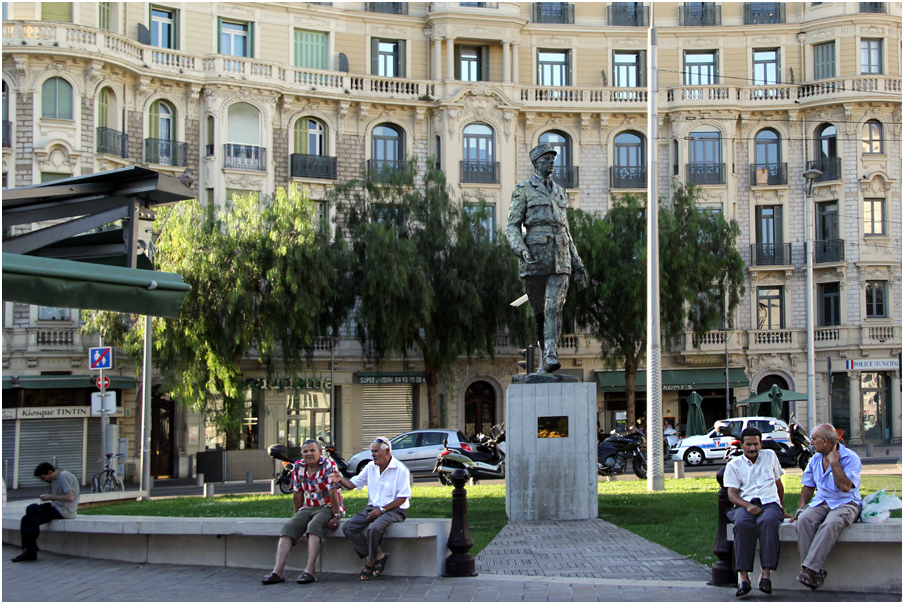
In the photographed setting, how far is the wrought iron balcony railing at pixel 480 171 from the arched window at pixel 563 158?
2.63m

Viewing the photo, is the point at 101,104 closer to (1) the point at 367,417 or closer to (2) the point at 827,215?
(1) the point at 367,417

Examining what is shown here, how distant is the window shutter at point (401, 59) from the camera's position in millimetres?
43625

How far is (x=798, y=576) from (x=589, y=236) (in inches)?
1133

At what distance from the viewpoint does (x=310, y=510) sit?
10.2 meters

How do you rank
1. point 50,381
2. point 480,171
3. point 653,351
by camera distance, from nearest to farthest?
point 653,351, point 50,381, point 480,171

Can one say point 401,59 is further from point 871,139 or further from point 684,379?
point 871,139

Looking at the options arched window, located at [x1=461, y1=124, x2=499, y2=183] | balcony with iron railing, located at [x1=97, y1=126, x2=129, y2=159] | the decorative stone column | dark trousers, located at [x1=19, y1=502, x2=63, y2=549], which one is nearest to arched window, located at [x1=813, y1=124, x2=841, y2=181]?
the decorative stone column

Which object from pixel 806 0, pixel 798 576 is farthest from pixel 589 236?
pixel 798 576

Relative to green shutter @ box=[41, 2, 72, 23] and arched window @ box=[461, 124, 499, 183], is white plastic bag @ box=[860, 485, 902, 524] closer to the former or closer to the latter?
green shutter @ box=[41, 2, 72, 23]

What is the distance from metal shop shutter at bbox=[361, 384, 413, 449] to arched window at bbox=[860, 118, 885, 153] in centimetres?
2163

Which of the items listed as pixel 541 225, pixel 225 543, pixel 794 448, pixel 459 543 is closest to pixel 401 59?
pixel 794 448

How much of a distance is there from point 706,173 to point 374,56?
14.8m

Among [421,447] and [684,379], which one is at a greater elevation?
[684,379]

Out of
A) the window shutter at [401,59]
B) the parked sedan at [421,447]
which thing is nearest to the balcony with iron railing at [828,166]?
the window shutter at [401,59]
